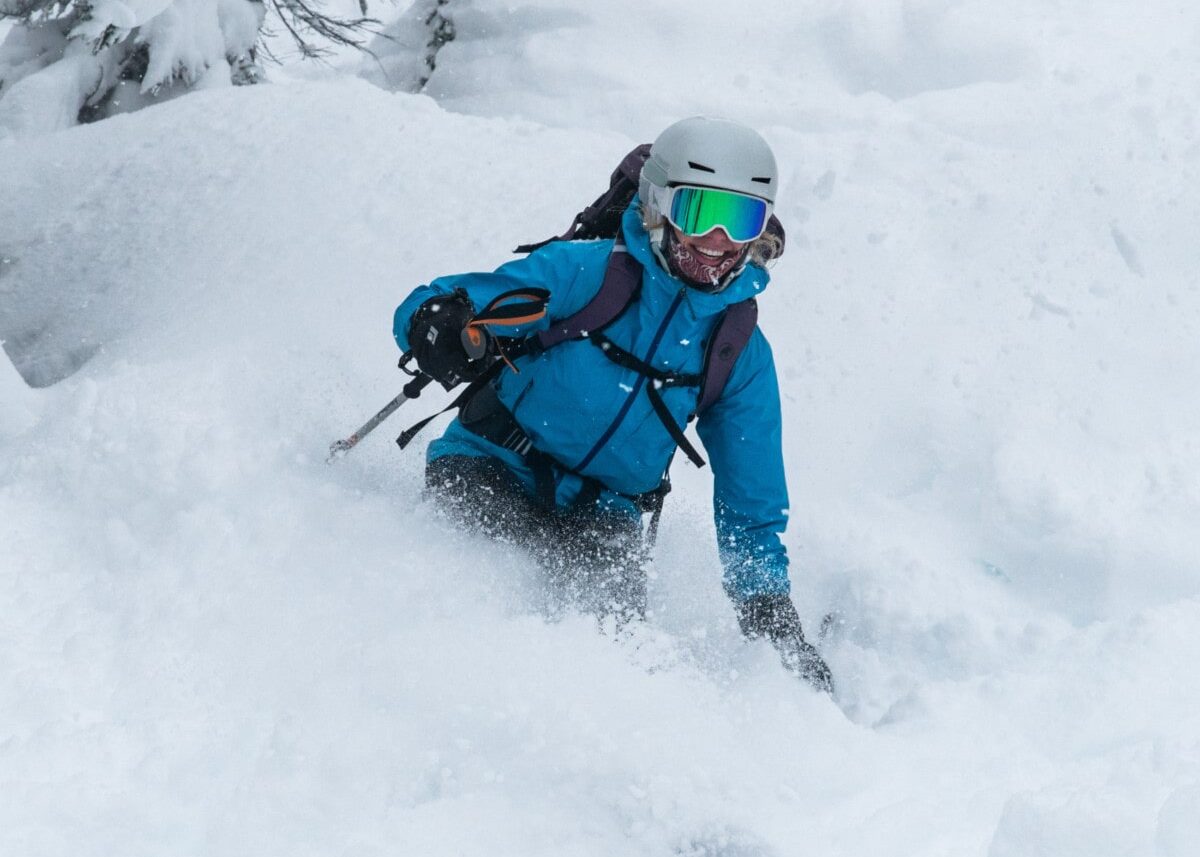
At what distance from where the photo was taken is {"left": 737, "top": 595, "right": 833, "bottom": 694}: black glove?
4.06m

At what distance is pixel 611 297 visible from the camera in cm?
383

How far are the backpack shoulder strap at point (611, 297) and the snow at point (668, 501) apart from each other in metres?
1.01

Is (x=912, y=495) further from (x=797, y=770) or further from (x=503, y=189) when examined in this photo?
(x=503, y=189)

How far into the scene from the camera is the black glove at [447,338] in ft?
12.2

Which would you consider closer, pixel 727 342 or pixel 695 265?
pixel 695 265

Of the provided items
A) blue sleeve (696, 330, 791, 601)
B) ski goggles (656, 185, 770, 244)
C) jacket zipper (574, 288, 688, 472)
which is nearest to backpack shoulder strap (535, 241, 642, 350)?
jacket zipper (574, 288, 688, 472)

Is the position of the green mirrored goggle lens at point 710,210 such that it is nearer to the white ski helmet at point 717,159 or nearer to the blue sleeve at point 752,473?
the white ski helmet at point 717,159

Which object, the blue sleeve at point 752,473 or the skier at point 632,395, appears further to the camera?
the blue sleeve at point 752,473

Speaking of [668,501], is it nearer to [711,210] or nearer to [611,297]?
[611,297]

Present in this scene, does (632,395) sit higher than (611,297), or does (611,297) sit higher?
(611,297)

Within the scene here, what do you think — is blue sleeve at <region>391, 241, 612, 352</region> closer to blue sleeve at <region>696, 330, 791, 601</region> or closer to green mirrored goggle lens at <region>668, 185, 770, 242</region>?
green mirrored goggle lens at <region>668, 185, 770, 242</region>

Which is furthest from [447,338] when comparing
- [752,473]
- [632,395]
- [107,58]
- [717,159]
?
[107,58]

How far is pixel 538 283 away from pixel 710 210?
695mm

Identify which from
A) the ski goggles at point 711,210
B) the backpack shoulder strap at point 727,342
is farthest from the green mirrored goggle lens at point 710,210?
the backpack shoulder strap at point 727,342
